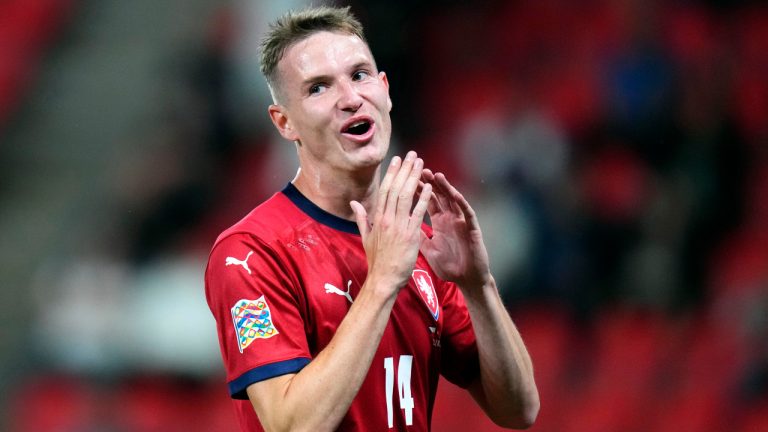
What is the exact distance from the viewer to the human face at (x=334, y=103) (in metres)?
2.54

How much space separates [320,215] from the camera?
2574 millimetres

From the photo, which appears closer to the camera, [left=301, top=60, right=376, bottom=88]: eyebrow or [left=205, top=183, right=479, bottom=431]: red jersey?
[left=205, top=183, right=479, bottom=431]: red jersey

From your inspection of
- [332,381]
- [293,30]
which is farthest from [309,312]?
[293,30]

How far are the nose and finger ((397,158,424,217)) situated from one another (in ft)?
0.97

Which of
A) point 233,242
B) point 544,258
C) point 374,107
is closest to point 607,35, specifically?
point 544,258

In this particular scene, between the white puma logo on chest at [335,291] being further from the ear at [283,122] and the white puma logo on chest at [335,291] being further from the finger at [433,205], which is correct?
the ear at [283,122]

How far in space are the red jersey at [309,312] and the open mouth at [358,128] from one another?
0.21 m

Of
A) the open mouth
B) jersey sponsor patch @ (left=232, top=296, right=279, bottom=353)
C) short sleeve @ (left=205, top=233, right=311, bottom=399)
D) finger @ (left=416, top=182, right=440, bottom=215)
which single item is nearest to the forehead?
the open mouth

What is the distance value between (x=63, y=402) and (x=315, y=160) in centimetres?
299

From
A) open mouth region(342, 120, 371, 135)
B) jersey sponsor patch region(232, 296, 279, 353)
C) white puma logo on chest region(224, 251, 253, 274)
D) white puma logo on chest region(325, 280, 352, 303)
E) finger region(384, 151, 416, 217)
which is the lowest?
jersey sponsor patch region(232, 296, 279, 353)

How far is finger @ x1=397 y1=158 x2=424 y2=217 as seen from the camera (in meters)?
2.28

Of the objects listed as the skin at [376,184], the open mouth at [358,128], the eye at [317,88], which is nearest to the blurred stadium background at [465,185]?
the skin at [376,184]

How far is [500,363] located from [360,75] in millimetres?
825

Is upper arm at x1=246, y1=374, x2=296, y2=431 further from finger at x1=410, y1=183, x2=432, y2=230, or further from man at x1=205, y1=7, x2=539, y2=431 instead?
finger at x1=410, y1=183, x2=432, y2=230
